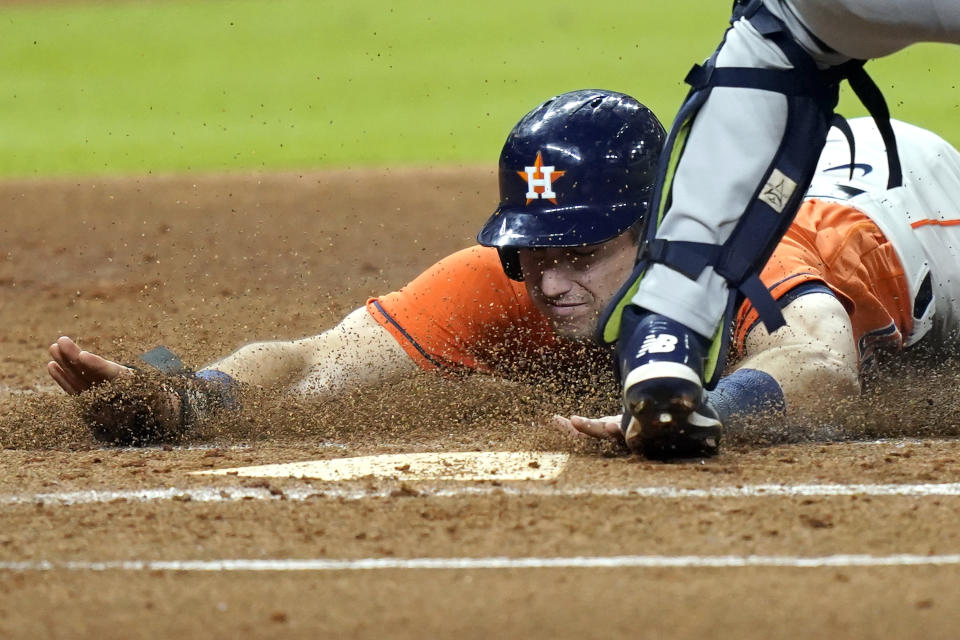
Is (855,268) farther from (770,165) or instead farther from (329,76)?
(329,76)

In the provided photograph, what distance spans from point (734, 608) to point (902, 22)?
113cm

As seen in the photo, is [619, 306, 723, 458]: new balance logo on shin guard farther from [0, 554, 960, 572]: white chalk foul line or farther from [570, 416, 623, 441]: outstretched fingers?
[0, 554, 960, 572]: white chalk foul line

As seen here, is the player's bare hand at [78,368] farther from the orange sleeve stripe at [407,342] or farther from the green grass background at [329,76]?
the green grass background at [329,76]

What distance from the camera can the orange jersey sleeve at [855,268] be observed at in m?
3.66

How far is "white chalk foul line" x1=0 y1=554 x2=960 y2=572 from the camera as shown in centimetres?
227

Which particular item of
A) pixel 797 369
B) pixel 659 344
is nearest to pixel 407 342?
pixel 797 369

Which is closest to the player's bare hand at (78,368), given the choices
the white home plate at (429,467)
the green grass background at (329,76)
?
the white home plate at (429,467)

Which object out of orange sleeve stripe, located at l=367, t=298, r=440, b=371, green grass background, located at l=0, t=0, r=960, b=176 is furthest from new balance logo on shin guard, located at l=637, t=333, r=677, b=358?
green grass background, located at l=0, t=0, r=960, b=176

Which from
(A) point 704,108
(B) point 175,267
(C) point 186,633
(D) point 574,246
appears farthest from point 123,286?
(C) point 186,633

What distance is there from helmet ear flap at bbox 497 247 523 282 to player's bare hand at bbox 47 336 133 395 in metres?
1.03

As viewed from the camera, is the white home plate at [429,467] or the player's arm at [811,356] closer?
the white home plate at [429,467]

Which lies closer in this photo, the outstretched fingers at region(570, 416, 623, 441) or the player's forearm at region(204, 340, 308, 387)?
the outstretched fingers at region(570, 416, 623, 441)

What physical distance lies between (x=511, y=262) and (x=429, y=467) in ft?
3.14

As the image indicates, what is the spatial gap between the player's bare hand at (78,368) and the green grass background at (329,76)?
21.8ft
